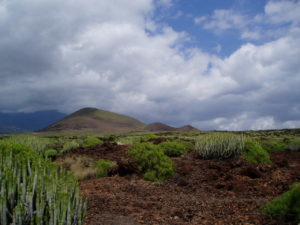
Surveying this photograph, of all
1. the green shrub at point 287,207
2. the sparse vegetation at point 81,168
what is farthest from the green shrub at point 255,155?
the green shrub at point 287,207

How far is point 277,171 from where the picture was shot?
9492mm

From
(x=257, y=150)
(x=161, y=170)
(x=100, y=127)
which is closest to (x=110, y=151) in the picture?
(x=161, y=170)

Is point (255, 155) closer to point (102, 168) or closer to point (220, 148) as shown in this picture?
point (220, 148)

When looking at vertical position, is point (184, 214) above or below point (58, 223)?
below

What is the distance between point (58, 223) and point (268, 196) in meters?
5.56

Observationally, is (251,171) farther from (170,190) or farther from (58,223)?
(58,223)

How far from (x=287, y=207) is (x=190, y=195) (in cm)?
305

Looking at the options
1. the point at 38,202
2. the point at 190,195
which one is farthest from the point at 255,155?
the point at 38,202

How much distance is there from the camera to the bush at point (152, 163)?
376 inches

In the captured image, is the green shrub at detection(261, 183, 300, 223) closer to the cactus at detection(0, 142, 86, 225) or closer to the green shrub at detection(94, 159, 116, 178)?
the cactus at detection(0, 142, 86, 225)

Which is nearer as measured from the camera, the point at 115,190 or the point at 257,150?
the point at 115,190

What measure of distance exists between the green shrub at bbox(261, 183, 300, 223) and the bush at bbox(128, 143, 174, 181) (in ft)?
15.2

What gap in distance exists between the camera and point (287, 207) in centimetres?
501

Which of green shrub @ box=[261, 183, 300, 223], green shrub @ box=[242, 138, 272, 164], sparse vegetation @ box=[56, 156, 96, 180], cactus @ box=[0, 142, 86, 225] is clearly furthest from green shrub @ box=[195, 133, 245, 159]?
cactus @ box=[0, 142, 86, 225]
